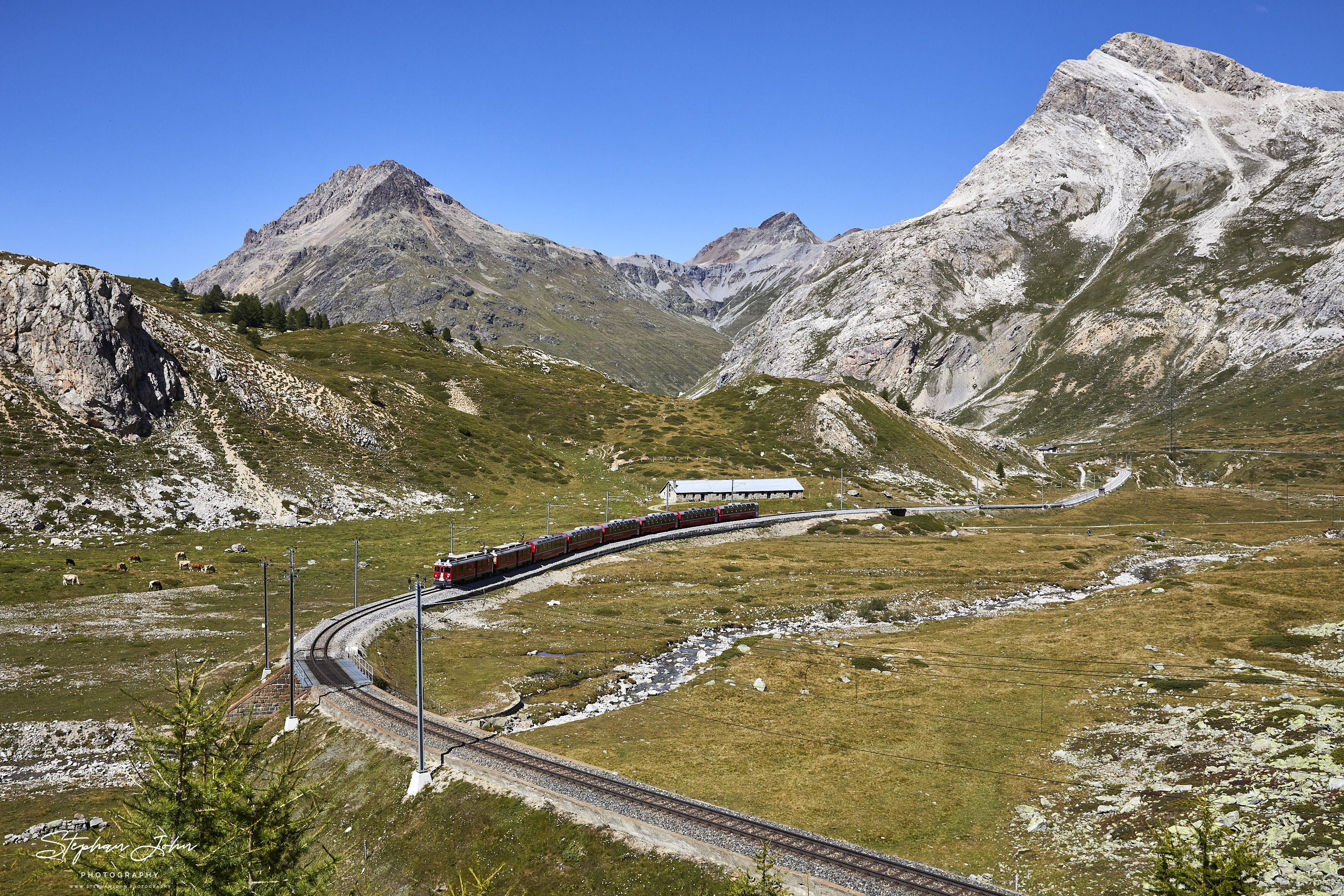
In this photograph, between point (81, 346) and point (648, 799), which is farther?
point (81, 346)

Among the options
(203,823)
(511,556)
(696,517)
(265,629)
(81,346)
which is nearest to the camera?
(203,823)

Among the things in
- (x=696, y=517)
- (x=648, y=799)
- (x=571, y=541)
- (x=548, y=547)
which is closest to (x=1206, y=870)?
(x=648, y=799)

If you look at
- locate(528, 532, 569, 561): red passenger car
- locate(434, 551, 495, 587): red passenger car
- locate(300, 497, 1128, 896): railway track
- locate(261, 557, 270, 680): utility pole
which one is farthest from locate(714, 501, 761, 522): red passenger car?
locate(300, 497, 1128, 896): railway track

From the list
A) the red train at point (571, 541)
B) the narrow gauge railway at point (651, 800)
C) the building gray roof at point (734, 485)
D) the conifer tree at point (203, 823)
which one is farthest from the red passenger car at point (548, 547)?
the conifer tree at point (203, 823)

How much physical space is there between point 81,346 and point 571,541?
82.8m

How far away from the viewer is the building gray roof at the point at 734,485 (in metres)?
147

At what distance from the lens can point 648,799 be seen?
3581cm

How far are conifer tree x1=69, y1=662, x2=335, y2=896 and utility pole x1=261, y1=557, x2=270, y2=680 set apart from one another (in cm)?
3460

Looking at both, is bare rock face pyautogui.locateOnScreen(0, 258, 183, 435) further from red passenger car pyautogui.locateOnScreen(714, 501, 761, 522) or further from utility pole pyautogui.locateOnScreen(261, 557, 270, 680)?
red passenger car pyautogui.locateOnScreen(714, 501, 761, 522)

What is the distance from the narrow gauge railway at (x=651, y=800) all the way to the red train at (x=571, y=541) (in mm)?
17611

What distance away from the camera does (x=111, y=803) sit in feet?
128

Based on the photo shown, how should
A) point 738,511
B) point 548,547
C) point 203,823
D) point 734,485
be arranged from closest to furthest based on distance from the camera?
1. point 203,823
2. point 548,547
3. point 738,511
4. point 734,485

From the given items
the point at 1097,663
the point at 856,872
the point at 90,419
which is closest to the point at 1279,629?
the point at 1097,663

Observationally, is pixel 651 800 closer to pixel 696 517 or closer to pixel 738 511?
pixel 696 517
